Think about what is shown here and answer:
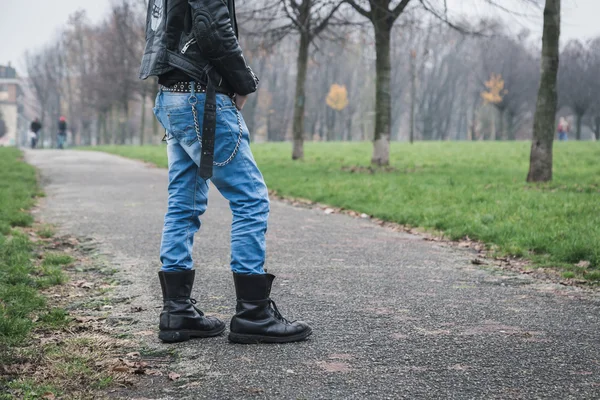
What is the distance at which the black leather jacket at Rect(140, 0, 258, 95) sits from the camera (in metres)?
3.53

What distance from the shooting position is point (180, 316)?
3727mm

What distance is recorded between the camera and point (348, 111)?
78.6 m

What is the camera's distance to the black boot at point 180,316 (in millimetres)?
3715

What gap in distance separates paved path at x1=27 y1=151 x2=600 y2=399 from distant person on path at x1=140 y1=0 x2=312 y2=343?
0.40 ft

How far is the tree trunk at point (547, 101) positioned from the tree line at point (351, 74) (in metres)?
0.28

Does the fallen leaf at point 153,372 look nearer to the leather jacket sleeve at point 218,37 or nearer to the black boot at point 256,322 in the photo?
the black boot at point 256,322

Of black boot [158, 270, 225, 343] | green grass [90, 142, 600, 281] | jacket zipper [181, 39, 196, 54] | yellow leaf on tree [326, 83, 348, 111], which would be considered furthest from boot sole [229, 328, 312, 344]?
yellow leaf on tree [326, 83, 348, 111]

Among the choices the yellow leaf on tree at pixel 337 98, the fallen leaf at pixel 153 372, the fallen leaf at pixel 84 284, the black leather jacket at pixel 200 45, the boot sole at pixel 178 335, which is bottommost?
the fallen leaf at pixel 84 284

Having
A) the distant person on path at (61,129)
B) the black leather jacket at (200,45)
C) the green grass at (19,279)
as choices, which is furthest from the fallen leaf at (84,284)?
the distant person on path at (61,129)

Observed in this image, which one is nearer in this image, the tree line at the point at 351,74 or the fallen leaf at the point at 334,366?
the fallen leaf at the point at 334,366

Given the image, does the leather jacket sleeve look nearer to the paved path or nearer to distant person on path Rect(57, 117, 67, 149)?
the paved path

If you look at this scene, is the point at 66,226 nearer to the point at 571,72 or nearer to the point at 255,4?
the point at 255,4

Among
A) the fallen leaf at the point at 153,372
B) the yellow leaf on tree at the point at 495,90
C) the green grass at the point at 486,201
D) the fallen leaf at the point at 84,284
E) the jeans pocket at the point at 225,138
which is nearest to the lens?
Result: the fallen leaf at the point at 153,372

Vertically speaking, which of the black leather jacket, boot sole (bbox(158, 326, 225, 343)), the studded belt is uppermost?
the black leather jacket
